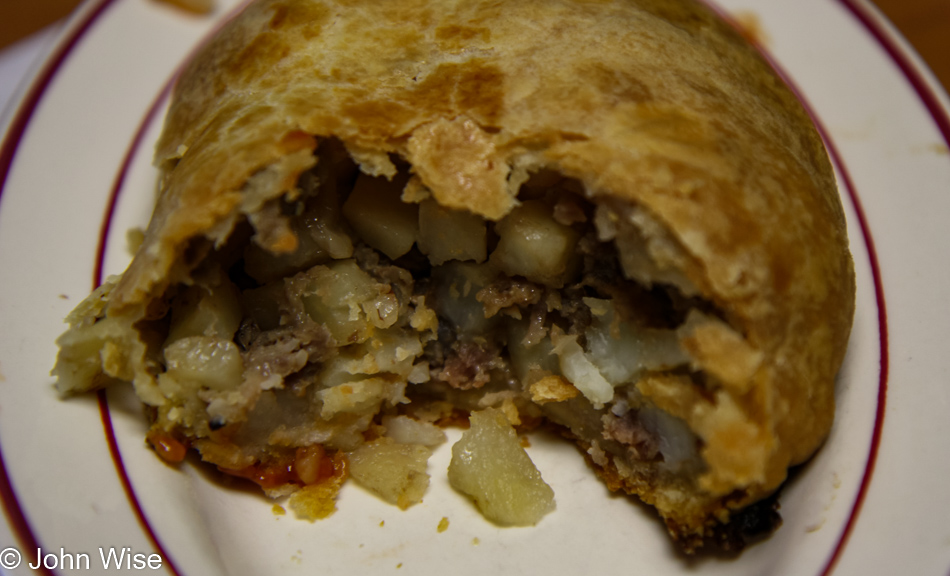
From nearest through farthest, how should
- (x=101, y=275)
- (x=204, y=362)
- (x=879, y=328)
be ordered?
1. (x=204, y=362)
2. (x=879, y=328)
3. (x=101, y=275)

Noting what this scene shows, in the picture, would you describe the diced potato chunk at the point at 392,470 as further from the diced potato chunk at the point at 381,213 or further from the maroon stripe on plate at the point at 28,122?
the maroon stripe on plate at the point at 28,122

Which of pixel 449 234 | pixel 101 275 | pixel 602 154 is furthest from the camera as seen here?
pixel 101 275

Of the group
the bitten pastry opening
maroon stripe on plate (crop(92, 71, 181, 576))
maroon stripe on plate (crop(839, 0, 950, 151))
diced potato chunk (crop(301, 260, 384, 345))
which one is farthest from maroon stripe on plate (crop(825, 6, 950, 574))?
maroon stripe on plate (crop(92, 71, 181, 576))

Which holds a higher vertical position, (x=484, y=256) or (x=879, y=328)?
(x=879, y=328)

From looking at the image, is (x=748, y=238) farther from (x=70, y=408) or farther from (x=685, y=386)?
(x=70, y=408)

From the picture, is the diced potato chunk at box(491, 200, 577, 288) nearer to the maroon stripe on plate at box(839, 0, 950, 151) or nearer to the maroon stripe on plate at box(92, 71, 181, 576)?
the maroon stripe on plate at box(92, 71, 181, 576)

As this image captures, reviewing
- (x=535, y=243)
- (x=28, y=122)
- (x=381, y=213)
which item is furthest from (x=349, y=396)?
(x=28, y=122)

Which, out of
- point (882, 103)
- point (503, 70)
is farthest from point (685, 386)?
point (882, 103)

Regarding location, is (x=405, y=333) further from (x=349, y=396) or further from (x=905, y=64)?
(x=905, y=64)

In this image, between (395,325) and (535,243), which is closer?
(535,243)
